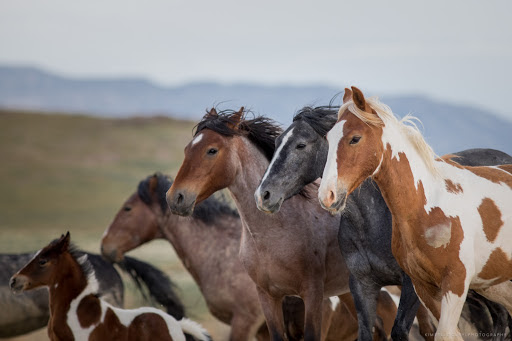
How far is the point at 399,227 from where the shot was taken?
12.2 feet

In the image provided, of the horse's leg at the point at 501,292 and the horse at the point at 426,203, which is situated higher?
the horse at the point at 426,203

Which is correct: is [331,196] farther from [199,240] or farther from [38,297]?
[38,297]

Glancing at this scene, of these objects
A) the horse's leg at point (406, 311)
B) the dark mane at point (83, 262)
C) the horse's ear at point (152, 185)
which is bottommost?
the dark mane at point (83, 262)

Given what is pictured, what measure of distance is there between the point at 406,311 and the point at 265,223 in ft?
3.97

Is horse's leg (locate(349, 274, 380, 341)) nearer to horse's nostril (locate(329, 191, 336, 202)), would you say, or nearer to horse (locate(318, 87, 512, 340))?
horse (locate(318, 87, 512, 340))

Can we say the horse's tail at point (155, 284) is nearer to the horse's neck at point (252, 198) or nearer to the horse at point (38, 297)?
the horse at point (38, 297)

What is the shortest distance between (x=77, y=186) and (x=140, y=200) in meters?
15.4

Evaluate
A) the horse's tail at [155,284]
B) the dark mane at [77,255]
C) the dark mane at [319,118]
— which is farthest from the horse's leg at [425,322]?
the dark mane at [77,255]

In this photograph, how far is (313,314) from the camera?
481 cm

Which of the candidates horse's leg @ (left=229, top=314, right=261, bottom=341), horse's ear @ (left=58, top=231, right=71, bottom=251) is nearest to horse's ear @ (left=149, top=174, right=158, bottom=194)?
horse's ear @ (left=58, top=231, right=71, bottom=251)

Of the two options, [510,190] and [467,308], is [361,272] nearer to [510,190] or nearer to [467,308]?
[510,190]

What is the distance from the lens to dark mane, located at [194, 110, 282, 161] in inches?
201

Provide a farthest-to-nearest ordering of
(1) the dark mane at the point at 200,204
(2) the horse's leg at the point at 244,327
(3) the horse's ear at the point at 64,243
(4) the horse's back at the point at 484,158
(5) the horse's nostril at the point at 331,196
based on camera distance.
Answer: (1) the dark mane at the point at 200,204, (2) the horse's leg at the point at 244,327, (3) the horse's ear at the point at 64,243, (4) the horse's back at the point at 484,158, (5) the horse's nostril at the point at 331,196

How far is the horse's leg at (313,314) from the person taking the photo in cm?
479
